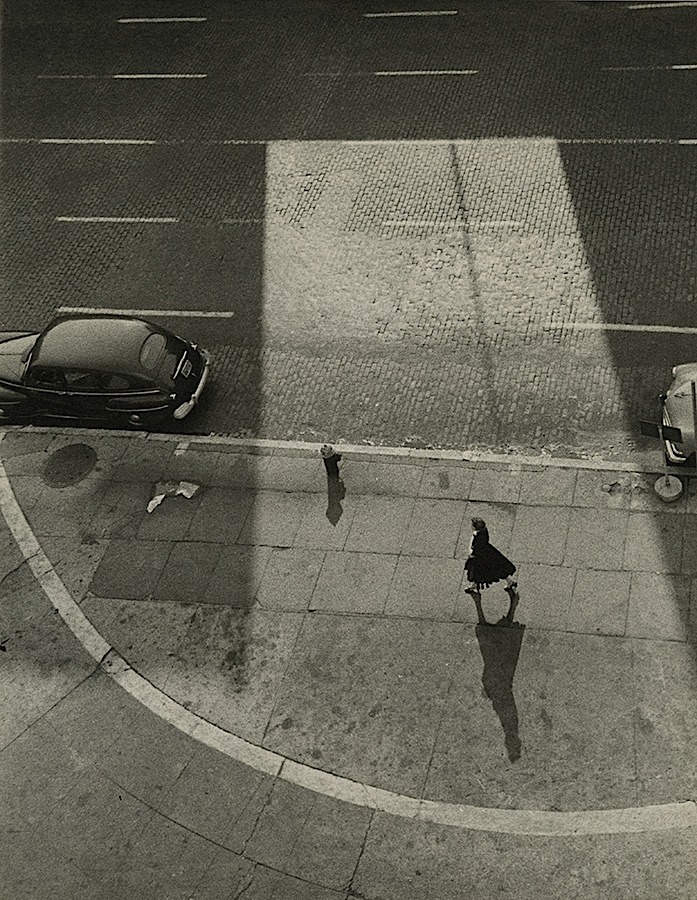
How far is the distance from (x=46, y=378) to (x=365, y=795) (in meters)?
8.50

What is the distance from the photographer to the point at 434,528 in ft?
46.7

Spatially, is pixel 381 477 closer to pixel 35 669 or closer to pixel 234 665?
pixel 234 665

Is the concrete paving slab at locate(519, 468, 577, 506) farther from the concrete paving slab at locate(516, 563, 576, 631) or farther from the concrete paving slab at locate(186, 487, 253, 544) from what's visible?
the concrete paving slab at locate(186, 487, 253, 544)

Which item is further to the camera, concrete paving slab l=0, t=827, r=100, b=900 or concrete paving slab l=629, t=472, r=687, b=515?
concrete paving slab l=629, t=472, r=687, b=515

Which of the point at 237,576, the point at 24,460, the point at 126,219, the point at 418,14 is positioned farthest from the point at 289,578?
the point at 418,14

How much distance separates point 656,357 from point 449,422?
11.2ft

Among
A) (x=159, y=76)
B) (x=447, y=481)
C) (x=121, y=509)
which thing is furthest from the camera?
(x=159, y=76)

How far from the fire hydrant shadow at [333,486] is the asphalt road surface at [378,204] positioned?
118 centimetres

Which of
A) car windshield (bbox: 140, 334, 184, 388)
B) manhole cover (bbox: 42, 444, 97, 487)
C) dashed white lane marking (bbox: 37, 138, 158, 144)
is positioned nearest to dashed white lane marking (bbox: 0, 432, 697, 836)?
manhole cover (bbox: 42, 444, 97, 487)

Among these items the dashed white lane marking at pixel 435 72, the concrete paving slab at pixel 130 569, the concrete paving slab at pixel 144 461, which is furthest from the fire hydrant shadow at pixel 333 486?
the dashed white lane marking at pixel 435 72

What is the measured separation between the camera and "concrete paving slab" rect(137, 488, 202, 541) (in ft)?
48.5

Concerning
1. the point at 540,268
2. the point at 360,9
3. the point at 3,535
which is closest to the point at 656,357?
the point at 540,268

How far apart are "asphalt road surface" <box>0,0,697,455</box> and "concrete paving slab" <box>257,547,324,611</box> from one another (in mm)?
2451

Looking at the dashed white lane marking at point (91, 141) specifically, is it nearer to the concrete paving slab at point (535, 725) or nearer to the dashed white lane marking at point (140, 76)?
the dashed white lane marking at point (140, 76)
